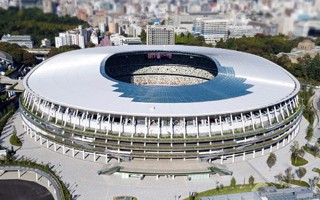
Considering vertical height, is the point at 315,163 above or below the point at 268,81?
below

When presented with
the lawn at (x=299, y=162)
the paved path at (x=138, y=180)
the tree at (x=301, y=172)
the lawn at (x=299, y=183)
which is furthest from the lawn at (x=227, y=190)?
the lawn at (x=299, y=162)

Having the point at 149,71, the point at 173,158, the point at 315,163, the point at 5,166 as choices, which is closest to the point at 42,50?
the point at 149,71

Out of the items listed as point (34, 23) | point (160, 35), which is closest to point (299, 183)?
point (160, 35)

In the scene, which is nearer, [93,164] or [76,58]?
[93,164]

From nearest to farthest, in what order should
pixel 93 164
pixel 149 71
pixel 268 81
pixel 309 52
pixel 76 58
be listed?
pixel 93 164, pixel 268 81, pixel 76 58, pixel 149 71, pixel 309 52

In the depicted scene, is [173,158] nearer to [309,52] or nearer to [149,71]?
[149,71]

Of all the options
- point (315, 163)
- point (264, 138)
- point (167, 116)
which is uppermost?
point (167, 116)

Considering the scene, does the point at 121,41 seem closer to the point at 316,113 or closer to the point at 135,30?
the point at 135,30
